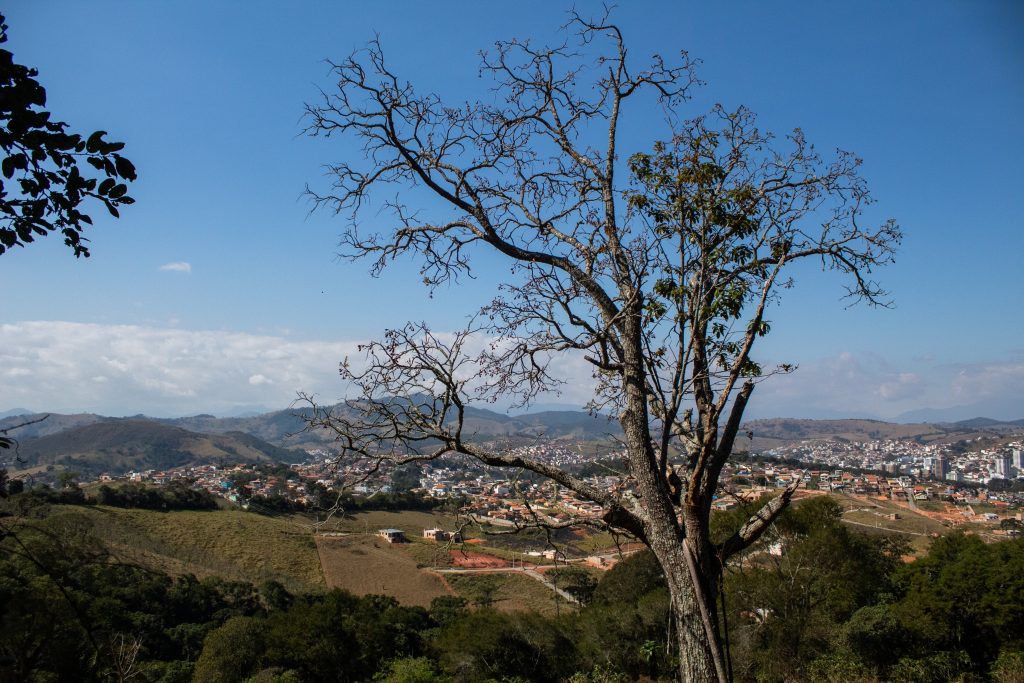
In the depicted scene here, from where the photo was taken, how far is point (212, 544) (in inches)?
1480

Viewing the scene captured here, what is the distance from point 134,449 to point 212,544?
9987 centimetres

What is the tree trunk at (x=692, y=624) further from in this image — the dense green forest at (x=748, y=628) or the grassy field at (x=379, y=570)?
the grassy field at (x=379, y=570)

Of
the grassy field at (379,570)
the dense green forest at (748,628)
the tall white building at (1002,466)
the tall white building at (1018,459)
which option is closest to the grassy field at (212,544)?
the grassy field at (379,570)

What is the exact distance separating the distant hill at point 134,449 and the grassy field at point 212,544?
64.5 metres

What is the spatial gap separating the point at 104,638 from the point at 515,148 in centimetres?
1207

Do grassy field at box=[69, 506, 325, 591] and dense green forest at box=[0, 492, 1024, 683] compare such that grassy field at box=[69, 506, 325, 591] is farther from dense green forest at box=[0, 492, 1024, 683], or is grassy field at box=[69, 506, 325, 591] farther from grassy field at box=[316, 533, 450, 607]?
dense green forest at box=[0, 492, 1024, 683]

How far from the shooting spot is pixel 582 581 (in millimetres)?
29500

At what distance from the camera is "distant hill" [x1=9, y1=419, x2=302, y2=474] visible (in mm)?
105438

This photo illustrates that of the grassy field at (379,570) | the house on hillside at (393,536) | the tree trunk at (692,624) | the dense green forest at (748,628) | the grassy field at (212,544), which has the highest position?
the tree trunk at (692,624)

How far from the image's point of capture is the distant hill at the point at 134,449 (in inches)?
4151

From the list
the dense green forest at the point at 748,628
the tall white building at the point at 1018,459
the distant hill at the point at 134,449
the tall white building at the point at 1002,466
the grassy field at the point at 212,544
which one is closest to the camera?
the dense green forest at the point at 748,628

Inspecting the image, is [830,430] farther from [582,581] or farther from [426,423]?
[426,423]

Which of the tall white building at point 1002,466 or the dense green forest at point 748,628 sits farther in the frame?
the tall white building at point 1002,466

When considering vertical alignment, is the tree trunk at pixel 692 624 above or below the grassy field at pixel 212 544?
above
